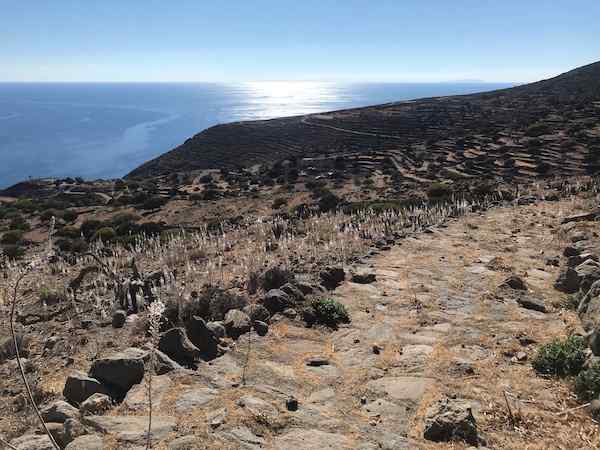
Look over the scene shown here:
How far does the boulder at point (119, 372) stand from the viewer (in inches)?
212

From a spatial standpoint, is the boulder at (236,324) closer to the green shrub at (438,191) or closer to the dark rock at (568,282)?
the dark rock at (568,282)

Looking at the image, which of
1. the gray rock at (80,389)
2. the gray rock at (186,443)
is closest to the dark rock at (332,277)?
the gray rock at (80,389)

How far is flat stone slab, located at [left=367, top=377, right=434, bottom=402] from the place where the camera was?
5.57m

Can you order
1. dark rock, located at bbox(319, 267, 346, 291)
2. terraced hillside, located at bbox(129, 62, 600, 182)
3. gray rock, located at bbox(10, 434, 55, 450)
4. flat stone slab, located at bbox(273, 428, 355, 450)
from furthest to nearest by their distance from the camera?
terraced hillside, located at bbox(129, 62, 600, 182) < dark rock, located at bbox(319, 267, 346, 291) < flat stone slab, located at bbox(273, 428, 355, 450) < gray rock, located at bbox(10, 434, 55, 450)

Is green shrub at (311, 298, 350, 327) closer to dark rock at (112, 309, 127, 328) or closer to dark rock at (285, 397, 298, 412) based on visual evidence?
dark rock at (285, 397, 298, 412)

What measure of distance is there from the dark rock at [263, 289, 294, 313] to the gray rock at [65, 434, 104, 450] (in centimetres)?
412

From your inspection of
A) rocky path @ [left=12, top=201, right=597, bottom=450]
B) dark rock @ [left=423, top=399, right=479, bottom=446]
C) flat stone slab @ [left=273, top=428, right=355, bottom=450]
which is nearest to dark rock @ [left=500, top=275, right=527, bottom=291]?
rocky path @ [left=12, top=201, right=597, bottom=450]

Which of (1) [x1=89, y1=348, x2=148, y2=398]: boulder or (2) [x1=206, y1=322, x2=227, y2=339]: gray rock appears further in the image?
(2) [x1=206, y1=322, x2=227, y2=339]: gray rock

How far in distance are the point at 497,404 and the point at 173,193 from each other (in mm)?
36401

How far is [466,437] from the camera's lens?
15.1ft

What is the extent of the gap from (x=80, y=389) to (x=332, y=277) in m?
5.74

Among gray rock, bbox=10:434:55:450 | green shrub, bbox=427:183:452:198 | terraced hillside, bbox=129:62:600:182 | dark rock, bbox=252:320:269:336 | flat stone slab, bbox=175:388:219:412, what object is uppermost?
terraced hillside, bbox=129:62:600:182

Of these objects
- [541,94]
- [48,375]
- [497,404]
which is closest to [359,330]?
[497,404]

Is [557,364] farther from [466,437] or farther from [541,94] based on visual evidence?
[541,94]
